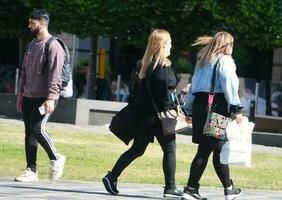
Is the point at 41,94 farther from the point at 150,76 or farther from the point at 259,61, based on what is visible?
the point at 259,61

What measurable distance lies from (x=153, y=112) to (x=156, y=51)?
649mm

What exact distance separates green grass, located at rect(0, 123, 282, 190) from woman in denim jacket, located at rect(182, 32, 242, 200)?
1.97 metres

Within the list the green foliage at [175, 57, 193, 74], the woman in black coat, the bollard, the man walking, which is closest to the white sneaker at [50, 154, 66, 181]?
the man walking

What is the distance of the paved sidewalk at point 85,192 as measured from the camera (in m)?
8.58

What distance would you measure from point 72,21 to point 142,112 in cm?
2218

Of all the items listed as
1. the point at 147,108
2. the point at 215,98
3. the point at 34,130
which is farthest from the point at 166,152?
the point at 34,130

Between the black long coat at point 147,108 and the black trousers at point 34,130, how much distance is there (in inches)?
35.6

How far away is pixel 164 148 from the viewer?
9.22 metres

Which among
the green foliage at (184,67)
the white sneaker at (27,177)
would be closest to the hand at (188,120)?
the white sneaker at (27,177)

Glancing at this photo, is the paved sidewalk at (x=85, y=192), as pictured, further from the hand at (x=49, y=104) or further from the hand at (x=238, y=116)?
the hand at (x=238, y=116)

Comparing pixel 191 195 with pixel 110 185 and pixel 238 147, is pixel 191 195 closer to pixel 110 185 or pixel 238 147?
pixel 238 147

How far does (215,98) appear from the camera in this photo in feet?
29.3

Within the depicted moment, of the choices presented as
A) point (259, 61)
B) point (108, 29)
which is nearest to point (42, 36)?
point (108, 29)

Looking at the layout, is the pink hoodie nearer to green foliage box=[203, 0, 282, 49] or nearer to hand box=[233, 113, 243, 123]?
hand box=[233, 113, 243, 123]
